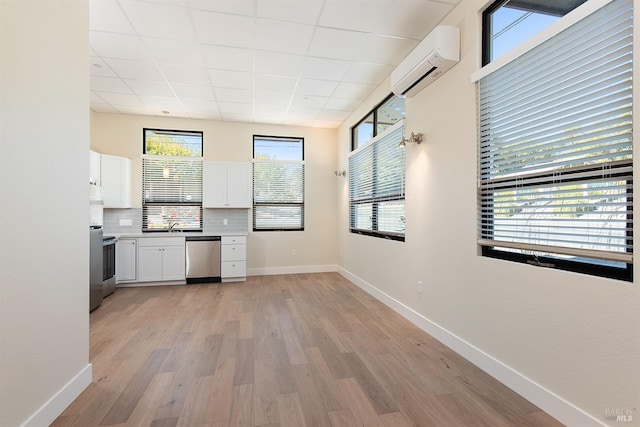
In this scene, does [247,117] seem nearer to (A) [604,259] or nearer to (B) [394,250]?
(B) [394,250]

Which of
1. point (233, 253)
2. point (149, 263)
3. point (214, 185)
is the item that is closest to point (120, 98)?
point (214, 185)

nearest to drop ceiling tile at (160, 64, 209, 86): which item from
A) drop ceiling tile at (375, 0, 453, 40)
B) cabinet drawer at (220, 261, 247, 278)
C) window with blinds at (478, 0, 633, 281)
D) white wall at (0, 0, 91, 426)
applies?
white wall at (0, 0, 91, 426)

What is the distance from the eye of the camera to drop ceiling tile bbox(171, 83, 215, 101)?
4.08 m

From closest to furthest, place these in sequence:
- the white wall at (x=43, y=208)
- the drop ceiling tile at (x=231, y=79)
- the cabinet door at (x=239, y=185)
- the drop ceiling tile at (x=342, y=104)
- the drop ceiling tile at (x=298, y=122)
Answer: the white wall at (x=43, y=208) < the drop ceiling tile at (x=231, y=79) < the drop ceiling tile at (x=342, y=104) < the cabinet door at (x=239, y=185) < the drop ceiling tile at (x=298, y=122)

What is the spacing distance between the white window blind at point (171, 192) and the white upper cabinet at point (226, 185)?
30 cm

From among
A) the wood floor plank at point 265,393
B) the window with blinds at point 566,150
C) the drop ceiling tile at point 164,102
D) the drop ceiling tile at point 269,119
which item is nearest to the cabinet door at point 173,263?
the drop ceiling tile at point 164,102

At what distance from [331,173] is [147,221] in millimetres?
3631

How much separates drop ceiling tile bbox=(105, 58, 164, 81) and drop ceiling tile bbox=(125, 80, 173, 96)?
4.6 inches

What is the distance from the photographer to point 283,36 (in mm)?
2957

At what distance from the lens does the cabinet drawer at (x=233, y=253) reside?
16.7 feet

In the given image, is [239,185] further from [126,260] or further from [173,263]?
[126,260]

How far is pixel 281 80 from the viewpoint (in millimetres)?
3902

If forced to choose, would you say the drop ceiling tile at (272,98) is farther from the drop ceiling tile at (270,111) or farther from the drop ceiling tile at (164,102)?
the drop ceiling tile at (164,102)

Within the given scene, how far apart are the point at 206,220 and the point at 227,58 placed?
10.1 ft
